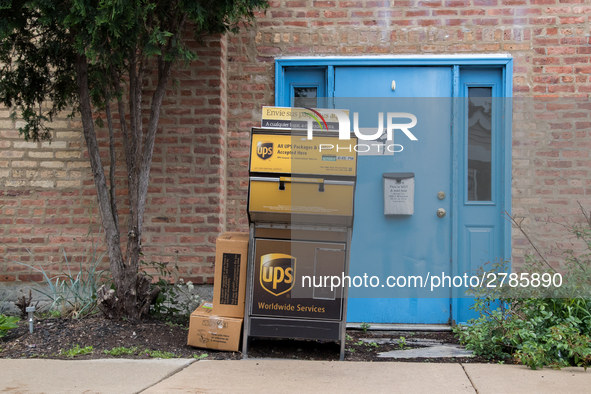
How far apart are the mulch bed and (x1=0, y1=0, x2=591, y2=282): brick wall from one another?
77cm

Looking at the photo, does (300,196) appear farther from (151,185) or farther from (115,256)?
(151,185)

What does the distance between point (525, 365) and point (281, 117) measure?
2318 millimetres

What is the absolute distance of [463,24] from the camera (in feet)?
13.8

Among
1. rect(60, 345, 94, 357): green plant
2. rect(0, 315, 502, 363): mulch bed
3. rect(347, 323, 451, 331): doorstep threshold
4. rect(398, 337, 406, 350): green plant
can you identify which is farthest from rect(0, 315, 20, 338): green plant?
rect(398, 337, 406, 350): green plant

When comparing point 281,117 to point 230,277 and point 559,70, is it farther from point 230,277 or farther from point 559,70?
point 559,70

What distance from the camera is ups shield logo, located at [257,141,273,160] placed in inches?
116

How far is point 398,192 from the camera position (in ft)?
13.9

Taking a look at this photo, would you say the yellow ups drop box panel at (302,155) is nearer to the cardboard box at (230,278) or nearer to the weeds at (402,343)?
the cardboard box at (230,278)

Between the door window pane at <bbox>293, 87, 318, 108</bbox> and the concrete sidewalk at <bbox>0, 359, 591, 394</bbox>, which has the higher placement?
the door window pane at <bbox>293, 87, 318, 108</bbox>

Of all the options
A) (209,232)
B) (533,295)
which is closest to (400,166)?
(533,295)

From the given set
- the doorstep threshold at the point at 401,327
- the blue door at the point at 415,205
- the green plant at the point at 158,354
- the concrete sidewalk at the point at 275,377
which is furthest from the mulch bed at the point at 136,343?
the blue door at the point at 415,205

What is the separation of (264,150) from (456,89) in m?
2.27

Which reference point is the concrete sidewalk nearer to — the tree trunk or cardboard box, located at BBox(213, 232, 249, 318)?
cardboard box, located at BBox(213, 232, 249, 318)

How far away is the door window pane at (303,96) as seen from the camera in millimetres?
4387
